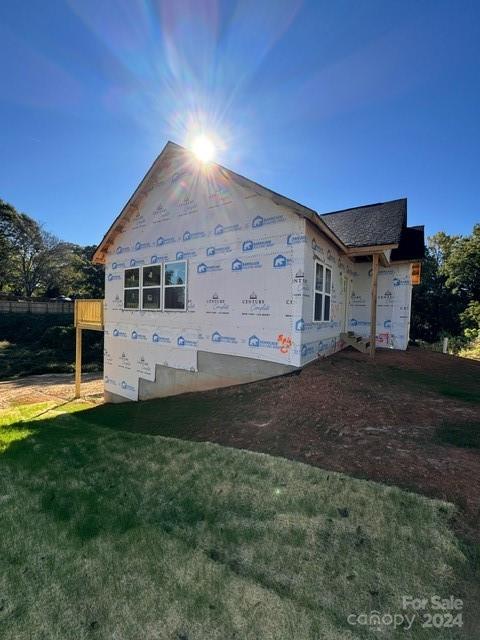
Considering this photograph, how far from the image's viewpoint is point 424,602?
2088mm

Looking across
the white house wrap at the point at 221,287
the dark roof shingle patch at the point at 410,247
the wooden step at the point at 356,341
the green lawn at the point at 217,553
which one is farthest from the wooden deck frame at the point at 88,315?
the dark roof shingle patch at the point at 410,247

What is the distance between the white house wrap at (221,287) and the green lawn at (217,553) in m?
4.02

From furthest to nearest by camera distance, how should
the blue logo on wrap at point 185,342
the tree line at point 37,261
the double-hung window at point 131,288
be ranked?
the tree line at point 37,261
the double-hung window at point 131,288
the blue logo on wrap at point 185,342

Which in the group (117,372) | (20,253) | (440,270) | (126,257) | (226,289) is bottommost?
(117,372)

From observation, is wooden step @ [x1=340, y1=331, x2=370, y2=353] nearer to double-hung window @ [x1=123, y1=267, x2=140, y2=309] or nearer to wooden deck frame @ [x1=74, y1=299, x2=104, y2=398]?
double-hung window @ [x1=123, y1=267, x2=140, y2=309]

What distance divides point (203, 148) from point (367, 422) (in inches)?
317

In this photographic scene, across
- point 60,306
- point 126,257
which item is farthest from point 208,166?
point 60,306

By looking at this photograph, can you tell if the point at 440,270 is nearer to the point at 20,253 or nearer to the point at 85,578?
the point at 85,578

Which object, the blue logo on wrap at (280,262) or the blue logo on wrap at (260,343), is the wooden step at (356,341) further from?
the blue logo on wrap at (280,262)

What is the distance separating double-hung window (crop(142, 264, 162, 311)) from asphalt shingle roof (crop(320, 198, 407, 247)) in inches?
218

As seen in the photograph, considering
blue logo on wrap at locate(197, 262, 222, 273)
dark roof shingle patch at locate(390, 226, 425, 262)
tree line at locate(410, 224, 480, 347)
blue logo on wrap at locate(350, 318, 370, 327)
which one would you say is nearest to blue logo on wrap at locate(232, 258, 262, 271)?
blue logo on wrap at locate(197, 262, 222, 273)

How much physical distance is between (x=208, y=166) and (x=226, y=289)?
3.51 m

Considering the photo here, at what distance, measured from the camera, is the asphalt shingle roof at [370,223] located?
8594 mm

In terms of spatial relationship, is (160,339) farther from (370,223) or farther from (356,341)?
(370,223)
